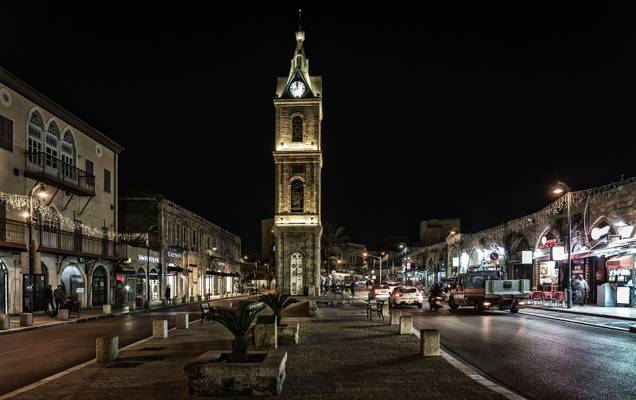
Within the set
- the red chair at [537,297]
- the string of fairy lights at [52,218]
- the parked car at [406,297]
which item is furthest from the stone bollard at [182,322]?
the red chair at [537,297]

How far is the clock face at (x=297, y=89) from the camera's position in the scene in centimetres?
6512

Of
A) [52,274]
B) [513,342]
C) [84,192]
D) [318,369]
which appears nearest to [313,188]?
[84,192]

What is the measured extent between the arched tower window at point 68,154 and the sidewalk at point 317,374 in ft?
80.2

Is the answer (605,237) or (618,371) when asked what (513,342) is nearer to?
(618,371)

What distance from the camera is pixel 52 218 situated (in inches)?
1437

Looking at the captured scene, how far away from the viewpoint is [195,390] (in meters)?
9.05

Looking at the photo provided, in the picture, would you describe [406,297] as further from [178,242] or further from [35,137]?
[178,242]

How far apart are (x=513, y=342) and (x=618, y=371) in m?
5.53

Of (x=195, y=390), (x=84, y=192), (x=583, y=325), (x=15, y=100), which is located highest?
(x=15, y=100)

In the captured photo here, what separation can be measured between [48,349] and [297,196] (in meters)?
47.1

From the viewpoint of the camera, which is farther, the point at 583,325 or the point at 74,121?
the point at 74,121

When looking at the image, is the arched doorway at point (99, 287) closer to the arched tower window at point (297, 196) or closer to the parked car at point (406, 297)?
the parked car at point (406, 297)

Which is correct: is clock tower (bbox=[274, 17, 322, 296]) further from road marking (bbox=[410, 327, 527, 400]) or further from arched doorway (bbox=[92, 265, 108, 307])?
road marking (bbox=[410, 327, 527, 400])

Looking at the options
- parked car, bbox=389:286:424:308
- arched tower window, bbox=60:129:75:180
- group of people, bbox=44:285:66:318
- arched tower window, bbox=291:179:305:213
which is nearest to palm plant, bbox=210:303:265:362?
group of people, bbox=44:285:66:318
